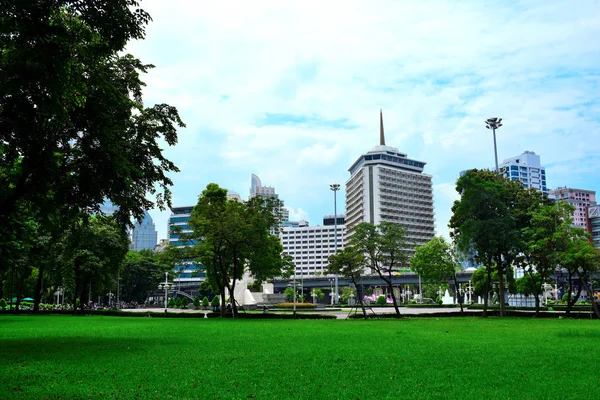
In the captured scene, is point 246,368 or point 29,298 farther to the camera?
point 29,298

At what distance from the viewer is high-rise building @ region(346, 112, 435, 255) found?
14938cm

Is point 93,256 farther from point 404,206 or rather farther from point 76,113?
point 404,206

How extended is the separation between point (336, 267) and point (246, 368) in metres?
27.2

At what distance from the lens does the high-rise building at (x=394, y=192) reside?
490ft

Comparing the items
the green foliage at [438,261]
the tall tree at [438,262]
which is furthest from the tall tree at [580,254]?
the green foliage at [438,261]

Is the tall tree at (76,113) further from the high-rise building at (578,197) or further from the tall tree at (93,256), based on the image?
the high-rise building at (578,197)

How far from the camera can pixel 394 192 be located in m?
152

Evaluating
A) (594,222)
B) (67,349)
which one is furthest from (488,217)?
(594,222)

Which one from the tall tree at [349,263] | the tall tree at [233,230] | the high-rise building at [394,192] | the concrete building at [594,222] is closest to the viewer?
the tall tree at [233,230]

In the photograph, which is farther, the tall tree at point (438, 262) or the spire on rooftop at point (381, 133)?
the spire on rooftop at point (381, 133)

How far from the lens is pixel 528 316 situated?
3734cm

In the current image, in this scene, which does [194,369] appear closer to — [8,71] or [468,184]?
[8,71]

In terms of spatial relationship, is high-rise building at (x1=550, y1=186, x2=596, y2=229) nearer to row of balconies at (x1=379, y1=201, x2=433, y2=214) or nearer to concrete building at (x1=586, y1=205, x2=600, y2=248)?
concrete building at (x1=586, y1=205, x2=600, y2=248)

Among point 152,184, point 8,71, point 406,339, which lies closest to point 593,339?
point 406,339
